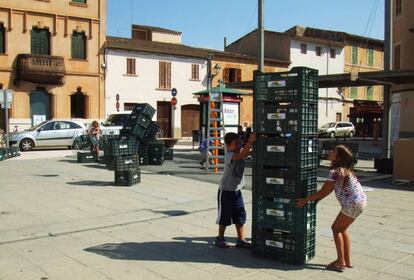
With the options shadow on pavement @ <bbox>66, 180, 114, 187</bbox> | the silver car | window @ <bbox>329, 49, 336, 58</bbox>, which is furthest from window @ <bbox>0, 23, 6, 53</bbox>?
window @ <bbox>329, 49, 336, 58</bbox>

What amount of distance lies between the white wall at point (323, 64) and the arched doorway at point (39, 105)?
23.0 m

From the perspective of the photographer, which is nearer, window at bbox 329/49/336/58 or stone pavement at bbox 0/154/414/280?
stone pavement at bbox 0/154/414/280

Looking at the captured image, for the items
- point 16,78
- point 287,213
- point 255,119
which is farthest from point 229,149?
point 16,78

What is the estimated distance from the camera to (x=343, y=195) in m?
5.62

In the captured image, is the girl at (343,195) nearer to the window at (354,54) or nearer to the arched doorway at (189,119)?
the arched doorway at (189,119)

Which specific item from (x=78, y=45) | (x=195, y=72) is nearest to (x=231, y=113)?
(x=78, y=45)

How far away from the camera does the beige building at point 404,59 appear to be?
24.7m

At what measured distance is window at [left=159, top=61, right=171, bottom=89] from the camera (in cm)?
3822

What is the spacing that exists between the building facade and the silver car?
867 cm

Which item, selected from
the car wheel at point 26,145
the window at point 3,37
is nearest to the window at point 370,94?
the window at point 3,37

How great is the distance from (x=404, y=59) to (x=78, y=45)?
21.2 meters

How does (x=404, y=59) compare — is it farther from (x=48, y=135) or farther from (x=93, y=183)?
(x=93, y=183)

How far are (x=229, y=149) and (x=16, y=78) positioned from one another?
28.8 metres

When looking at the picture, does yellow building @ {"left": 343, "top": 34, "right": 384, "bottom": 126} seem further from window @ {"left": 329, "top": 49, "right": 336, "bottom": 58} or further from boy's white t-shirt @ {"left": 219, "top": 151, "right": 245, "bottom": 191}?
boy's white t-shirt @ {"left": 219, "top": 151, "right": 245, "bottom": 191}
